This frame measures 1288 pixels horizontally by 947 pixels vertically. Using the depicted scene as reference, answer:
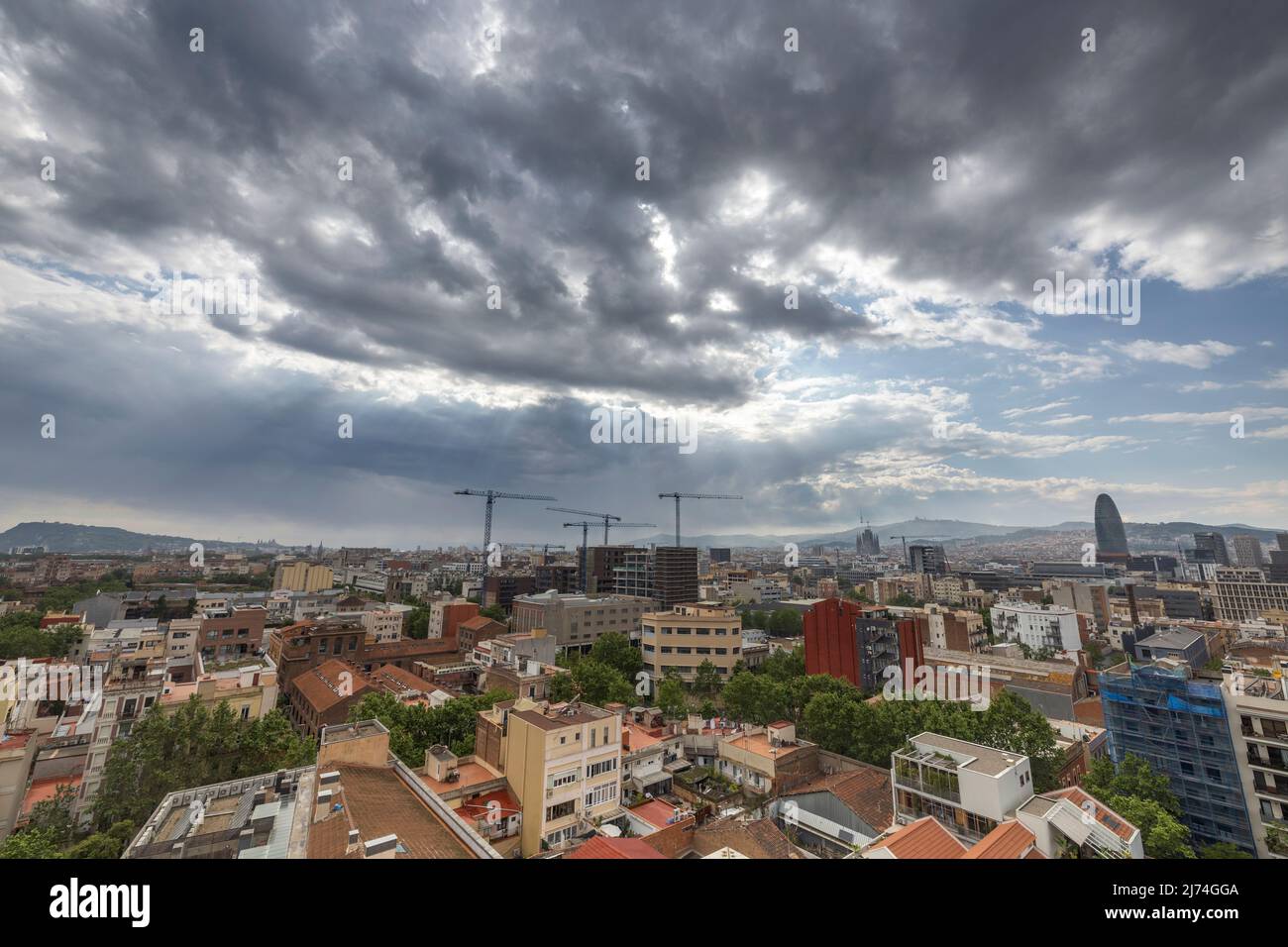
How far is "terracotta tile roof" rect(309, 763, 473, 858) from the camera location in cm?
841

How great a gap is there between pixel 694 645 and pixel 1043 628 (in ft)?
95.3

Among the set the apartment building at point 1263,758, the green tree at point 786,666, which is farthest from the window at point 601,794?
the apartment building at point 1263,758

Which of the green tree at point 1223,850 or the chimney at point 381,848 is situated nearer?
the chimney at point 381,848

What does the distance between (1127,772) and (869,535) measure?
168935mm

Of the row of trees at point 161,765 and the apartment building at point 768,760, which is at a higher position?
the row of trees at point 161,765

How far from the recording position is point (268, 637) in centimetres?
3322

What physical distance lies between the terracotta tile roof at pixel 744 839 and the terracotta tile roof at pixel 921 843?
171 inches

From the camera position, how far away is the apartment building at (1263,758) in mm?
14102

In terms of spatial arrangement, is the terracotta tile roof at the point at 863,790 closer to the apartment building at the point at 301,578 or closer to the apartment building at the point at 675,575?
the apartment building at the point at 675,575

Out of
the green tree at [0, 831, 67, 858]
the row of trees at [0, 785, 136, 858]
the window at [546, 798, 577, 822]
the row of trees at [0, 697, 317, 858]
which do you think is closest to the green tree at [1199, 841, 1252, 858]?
the window at [546, 798, 577, 822]

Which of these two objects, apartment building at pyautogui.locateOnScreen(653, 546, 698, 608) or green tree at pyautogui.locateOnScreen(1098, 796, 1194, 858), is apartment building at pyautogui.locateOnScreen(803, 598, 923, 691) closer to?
green tree at pyautogui.locateOnScreen(1098, 796, 1194, 858)

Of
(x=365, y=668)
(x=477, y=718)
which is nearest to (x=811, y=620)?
(x=477, y=718)
